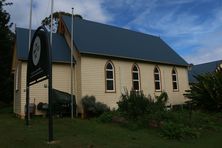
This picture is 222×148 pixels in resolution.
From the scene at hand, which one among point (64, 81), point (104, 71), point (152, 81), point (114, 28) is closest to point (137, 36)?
point (114, 28)

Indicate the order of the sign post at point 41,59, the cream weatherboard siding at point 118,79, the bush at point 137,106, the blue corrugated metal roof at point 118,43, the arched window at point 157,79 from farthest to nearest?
the arched window at point 157,79
the blue corrugated metal roof at point 118,43
the cream weatherboard siding at point 118,79
the bush at point 137,106
the sign post at point 41,59

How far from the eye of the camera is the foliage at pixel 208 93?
65.1 feet

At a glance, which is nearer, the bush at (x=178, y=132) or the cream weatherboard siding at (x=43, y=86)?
the bush at (x=178, y=132)

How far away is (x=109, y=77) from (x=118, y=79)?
2.70 ft

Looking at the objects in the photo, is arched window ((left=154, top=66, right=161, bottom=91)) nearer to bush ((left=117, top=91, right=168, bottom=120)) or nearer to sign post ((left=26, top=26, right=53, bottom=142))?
bush ((left=117, top=91, right=168, bottom=120))

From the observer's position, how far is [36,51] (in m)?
13.1

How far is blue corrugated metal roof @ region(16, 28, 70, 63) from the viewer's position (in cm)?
2062

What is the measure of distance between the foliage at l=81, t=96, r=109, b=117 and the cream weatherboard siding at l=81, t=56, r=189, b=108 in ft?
1.94

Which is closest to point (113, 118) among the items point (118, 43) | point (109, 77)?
point (109, 77)

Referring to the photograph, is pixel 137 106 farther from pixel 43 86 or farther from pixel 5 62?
pixel 5 62

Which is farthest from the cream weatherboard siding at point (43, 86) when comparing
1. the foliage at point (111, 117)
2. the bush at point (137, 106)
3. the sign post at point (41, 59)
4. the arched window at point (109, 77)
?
the bush at point (137, 106)

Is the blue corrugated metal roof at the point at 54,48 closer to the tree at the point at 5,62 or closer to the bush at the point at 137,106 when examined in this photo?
the bush at the point at 137,106

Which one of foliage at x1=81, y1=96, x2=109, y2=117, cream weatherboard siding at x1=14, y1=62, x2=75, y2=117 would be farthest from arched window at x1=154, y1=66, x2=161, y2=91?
cream weatherboard siding at x1=14, y1=62, x2=75, y2=117

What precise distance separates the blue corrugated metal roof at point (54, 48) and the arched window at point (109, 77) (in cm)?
325
